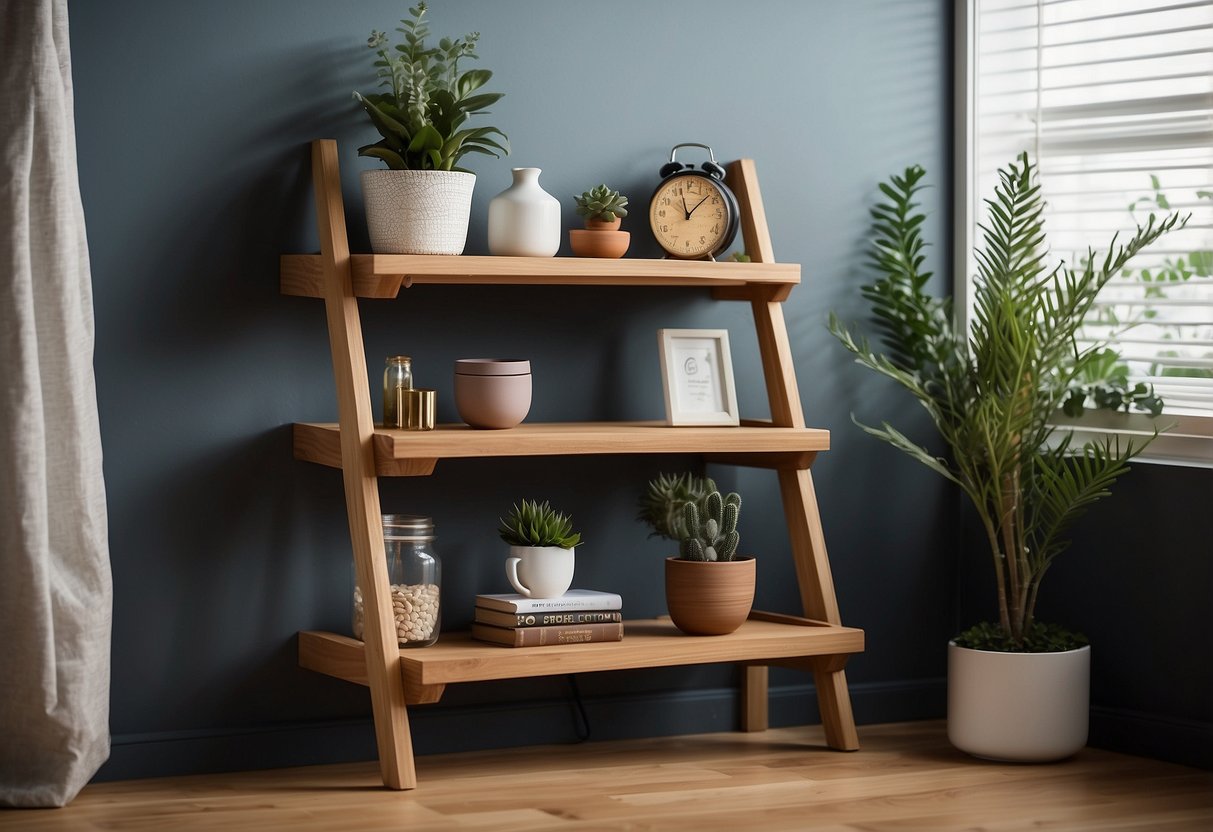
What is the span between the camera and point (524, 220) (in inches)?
116

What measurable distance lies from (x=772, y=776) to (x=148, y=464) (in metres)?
1.33

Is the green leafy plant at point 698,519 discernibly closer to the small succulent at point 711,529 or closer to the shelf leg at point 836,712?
the small succulent at point 711,529

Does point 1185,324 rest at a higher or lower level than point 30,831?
higher

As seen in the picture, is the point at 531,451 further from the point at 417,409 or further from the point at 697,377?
the point at 697,377

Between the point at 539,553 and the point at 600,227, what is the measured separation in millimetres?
665

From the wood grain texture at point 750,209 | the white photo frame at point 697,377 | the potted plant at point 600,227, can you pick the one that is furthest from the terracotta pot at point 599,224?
the wood grain texture at point 750,209

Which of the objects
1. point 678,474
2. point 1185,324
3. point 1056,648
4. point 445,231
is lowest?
point 1056,648

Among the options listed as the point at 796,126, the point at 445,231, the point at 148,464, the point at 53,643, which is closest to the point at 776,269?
the point at 796,126

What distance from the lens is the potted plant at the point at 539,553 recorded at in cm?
296

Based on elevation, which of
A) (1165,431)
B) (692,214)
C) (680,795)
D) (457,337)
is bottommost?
(680,795)

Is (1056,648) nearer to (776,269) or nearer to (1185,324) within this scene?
(1185,324)

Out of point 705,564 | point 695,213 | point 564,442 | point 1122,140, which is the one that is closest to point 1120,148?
point 1122,140

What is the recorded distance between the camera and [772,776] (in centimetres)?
295

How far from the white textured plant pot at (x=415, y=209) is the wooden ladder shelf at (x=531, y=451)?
0.06 meters
